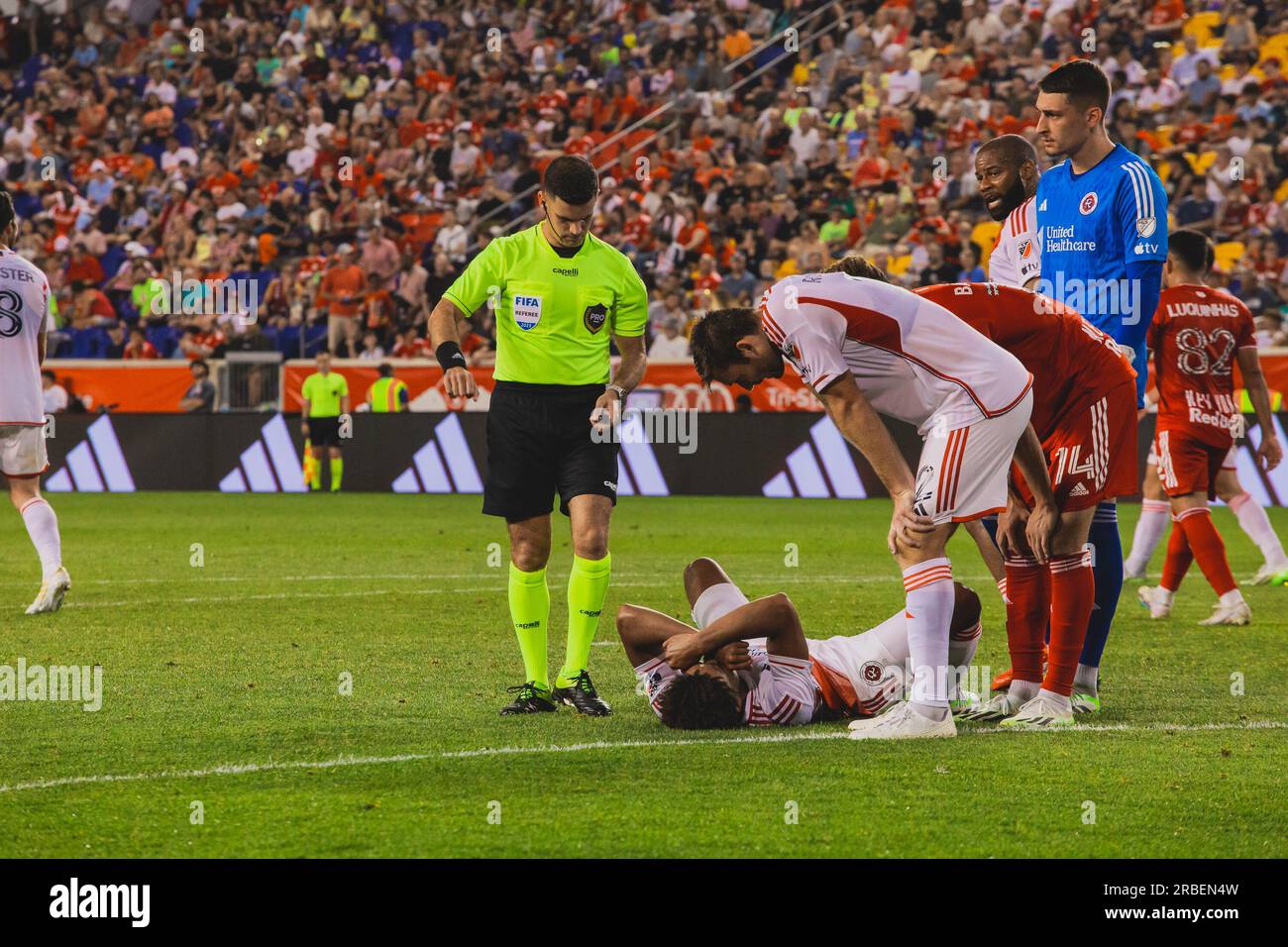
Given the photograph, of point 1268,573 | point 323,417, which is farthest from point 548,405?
point 323,417

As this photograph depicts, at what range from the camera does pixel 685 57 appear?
28656 millimetres

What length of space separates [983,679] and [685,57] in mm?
22666

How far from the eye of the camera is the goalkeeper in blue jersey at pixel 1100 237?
23.3ft

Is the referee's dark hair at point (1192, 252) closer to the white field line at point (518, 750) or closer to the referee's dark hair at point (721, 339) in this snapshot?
the white field line at point (518, 750)

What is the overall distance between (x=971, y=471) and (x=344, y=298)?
2052cm

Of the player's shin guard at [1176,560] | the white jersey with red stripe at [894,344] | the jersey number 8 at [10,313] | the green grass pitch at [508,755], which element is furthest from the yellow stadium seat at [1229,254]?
the white jersey with red stripe at [894,344]

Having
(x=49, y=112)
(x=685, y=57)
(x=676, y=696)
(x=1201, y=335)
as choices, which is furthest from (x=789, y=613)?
(x=49, y=112)

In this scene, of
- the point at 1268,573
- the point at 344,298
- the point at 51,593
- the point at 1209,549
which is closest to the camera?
the point at 1209,549

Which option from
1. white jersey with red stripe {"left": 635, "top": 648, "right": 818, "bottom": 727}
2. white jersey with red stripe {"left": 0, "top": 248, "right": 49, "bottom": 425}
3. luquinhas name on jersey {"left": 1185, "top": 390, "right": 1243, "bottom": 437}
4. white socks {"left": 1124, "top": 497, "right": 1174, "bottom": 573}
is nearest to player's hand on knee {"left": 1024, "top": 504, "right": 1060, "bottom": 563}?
white jersey with red stripe {"left": 635, "top": 648, "right": 818, "bottom": 727}

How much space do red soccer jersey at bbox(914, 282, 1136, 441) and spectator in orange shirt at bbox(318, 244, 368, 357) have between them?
772 inches

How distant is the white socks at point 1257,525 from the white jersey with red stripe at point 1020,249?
4.27 m

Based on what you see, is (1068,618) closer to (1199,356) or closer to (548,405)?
(548,405)

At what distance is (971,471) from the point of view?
6082 mm
